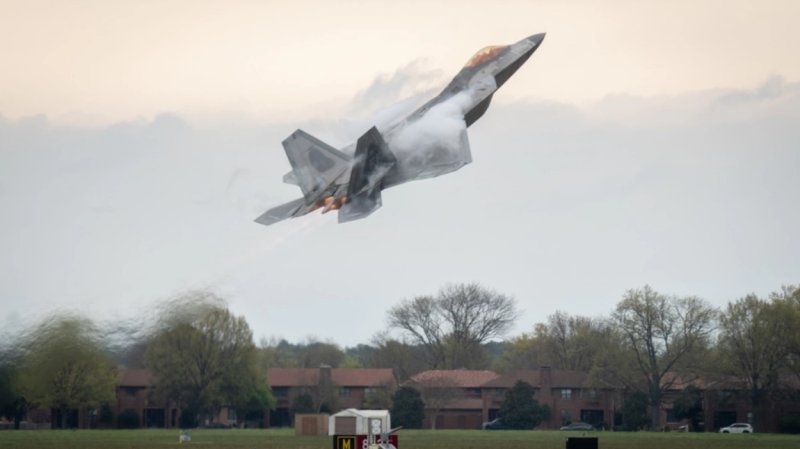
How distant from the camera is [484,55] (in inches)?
2085

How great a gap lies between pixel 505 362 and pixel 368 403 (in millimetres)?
53856

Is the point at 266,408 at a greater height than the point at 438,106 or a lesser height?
lesser

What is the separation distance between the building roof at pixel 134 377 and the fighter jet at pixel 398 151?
137ft

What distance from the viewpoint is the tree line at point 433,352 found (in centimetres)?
6862

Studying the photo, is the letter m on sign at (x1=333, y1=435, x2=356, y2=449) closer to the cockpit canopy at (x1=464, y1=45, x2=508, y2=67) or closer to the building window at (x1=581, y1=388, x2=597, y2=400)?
the cockpit canopy at (x1=464, y1=45, x2=508, y2=67)

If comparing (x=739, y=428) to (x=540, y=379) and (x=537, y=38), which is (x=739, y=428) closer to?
(x=540, y=379)

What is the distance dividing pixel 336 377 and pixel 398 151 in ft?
338

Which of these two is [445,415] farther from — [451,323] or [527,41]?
[527,41]

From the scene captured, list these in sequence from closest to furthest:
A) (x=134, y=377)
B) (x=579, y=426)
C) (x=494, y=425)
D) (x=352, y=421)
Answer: (x=352, y=421) → (x=134, y=377) → (x=579, y=426) → (x=494, y=425)

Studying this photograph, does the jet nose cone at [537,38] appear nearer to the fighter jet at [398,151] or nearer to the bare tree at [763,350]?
the fighter jet at [398,151]

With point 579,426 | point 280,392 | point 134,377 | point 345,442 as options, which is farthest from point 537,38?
point 280,392

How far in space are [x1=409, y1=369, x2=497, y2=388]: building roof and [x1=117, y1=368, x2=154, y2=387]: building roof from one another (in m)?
38.0

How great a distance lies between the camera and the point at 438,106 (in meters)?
51.7

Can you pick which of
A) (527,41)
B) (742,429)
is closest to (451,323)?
(742,429)
